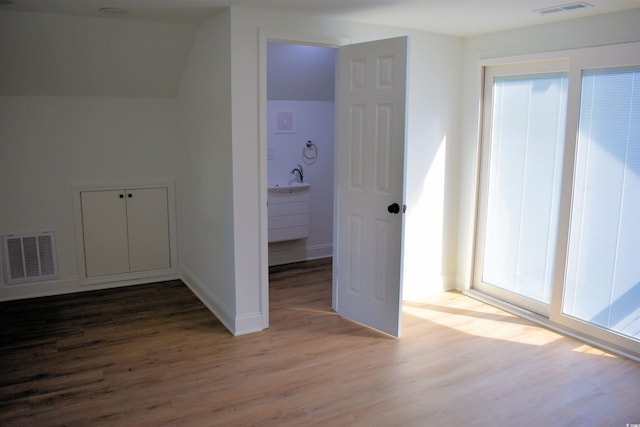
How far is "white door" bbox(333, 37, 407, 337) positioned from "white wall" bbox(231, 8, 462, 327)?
0.44m

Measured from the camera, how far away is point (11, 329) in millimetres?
3840

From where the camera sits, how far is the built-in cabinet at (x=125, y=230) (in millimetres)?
4695

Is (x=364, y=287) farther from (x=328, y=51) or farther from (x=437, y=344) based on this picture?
(x=328, y=51)

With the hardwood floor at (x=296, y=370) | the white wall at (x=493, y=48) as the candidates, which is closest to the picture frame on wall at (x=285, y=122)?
the white wall at (x=493, y=48)

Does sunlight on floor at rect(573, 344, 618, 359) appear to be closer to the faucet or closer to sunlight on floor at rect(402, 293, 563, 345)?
sunlight on floor at rect(402, 293, 563, 345)

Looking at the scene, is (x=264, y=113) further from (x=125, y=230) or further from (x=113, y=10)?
(x=125, y=230)

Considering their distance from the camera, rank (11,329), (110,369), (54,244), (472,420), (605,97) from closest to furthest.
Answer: (472,420) → (110,369) → (605,97) → (11,329) → (54,244)

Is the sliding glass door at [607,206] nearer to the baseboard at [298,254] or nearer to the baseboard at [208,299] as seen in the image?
the baseboard at [208,299]

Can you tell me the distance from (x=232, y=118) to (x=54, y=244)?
7.21 feet

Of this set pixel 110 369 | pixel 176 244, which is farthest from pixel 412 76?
pixel 110 369

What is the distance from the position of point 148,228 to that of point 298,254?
1.64 metres

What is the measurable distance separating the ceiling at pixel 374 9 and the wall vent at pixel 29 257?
6.21 ft

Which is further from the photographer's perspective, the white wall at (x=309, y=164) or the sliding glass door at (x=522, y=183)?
the white wall at (x=309, y=164)

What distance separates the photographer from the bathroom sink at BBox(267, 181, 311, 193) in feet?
17.6
